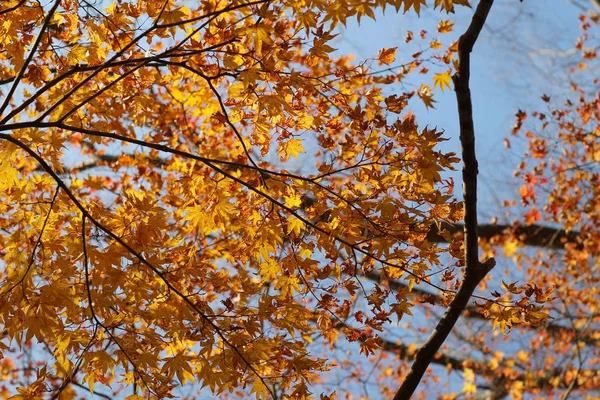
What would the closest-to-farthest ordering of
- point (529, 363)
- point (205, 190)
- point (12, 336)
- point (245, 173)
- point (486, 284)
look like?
point (12, 336), point (205, 190), point (245, 173), point (529, 363), point (486, 284)

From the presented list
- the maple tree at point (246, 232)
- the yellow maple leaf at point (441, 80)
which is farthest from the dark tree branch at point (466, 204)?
the yellow maple leaf at point (441, 80)

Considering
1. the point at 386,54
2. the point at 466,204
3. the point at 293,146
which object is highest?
the point at 386,54

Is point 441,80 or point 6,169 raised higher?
point 441,80

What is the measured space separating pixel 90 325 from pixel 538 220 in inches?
346

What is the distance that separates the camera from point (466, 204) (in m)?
2.44

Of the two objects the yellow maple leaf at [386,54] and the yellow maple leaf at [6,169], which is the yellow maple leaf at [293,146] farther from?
the yellow maple leaf at [6,169]

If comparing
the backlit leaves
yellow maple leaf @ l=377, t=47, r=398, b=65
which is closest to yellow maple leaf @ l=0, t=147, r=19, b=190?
the backlit leaves

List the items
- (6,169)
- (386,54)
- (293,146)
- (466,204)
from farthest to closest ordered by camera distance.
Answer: (386,54) < (293,146) < (6,169) < (466,204)

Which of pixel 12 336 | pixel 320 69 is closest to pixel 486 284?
pixel 320 69

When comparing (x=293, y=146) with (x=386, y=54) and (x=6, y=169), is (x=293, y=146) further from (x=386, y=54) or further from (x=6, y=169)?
(x=6, y=169)

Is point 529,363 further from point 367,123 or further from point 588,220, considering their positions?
point 367,123

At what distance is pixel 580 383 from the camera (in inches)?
393

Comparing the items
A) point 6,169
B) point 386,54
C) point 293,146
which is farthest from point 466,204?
point 6,169

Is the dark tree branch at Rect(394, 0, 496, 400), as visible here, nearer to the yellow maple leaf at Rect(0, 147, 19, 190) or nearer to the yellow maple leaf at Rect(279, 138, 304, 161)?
the yellow maple leaf at Rect(279, 138, 304, 161)
